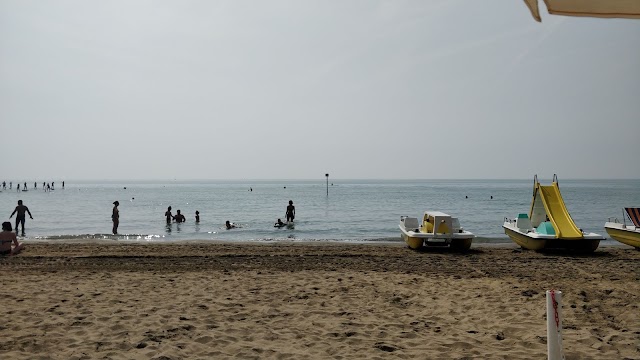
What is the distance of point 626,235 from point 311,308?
14387mm

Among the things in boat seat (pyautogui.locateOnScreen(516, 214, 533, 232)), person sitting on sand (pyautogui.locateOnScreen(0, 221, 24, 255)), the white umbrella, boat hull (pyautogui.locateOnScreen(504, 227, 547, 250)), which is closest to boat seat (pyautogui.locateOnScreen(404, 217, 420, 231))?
boat hull (pyautogui.locateOnScreen(504, 227, 547, 250))

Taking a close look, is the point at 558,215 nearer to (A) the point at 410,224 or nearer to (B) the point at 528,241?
(B) the point at 528,241

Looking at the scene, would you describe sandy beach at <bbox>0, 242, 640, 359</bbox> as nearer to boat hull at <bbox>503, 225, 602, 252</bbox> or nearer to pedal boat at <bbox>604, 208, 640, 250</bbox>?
boat hull at <bbox>503, 225, 602, 252</bbox>

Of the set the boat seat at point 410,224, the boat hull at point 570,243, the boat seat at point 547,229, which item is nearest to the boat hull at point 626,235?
the boat hull at point 570,243

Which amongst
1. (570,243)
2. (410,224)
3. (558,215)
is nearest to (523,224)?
(558,215)

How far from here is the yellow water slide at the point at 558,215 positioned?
1516 centimetres

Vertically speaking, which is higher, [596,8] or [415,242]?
[596,8]

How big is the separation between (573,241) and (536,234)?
3.88 ft

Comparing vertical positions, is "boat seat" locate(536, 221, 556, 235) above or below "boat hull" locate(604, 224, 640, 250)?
above

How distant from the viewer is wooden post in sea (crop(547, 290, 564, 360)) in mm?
3953

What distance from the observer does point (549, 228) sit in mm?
15562

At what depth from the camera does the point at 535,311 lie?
24.7 feet

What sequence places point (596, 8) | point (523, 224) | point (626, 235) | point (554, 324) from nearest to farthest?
point (596, 8) → point (554, 324) → point (626, 235) → point (523, 224)

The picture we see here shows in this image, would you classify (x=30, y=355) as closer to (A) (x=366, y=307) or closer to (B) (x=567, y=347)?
(A) (x=366, y=307)
